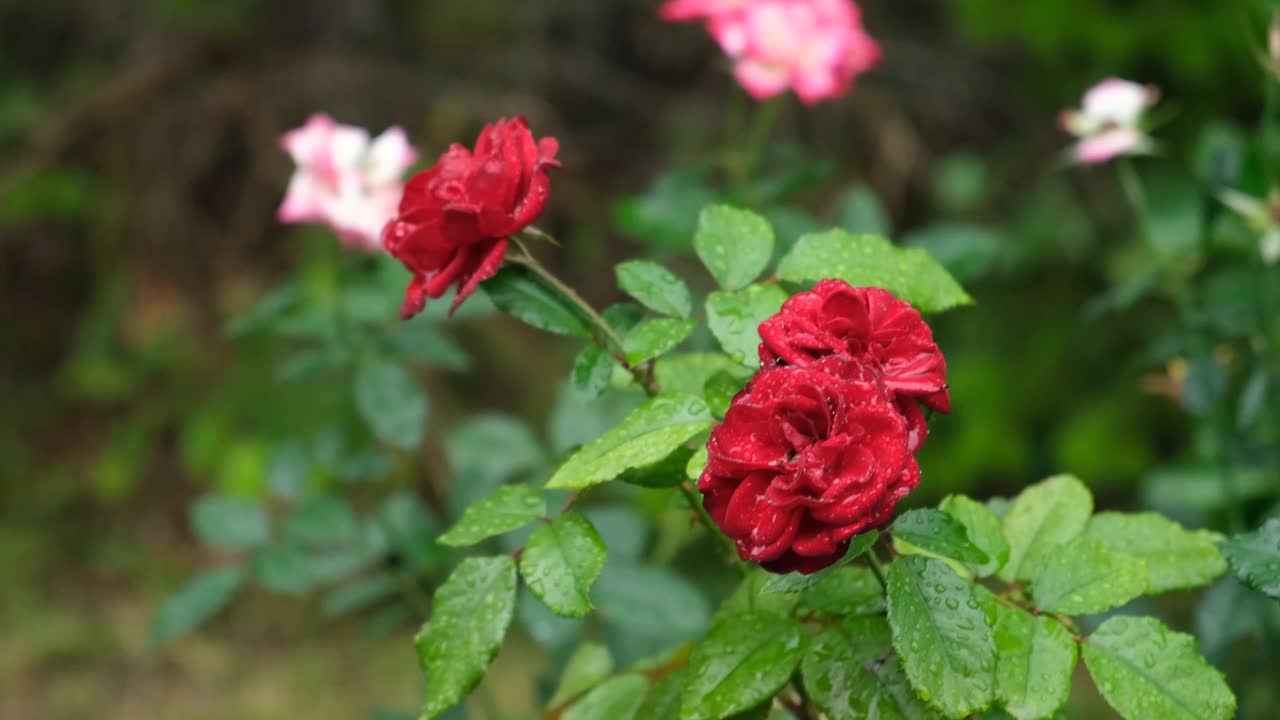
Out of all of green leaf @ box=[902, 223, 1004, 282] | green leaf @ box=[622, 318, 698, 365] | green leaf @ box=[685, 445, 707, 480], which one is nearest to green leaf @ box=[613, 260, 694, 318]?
green leaf @ box=[622, 318, 698, 365]

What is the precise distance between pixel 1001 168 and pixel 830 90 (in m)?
1.52

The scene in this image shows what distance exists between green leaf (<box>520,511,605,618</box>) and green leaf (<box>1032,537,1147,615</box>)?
0.24m

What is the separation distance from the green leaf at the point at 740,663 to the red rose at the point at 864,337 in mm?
150

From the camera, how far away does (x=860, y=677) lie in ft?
1.86

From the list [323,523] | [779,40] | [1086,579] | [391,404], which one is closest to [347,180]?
[391,404]

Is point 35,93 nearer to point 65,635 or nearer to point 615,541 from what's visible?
point 65,635

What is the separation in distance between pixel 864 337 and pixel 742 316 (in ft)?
0.29

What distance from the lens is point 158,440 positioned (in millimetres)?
2986

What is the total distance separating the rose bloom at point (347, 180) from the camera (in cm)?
113

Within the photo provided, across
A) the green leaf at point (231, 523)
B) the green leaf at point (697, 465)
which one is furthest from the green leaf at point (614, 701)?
the green leaf at point (231, 523)

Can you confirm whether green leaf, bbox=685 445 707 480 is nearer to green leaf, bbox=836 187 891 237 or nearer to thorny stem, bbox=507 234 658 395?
thorny stem, bbox=507 234 658 395

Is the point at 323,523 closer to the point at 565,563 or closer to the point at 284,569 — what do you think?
the point at 284,569

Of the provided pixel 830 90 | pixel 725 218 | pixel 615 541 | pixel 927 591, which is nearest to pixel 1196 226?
pixel 830 90

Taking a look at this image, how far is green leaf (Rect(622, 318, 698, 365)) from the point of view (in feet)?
1.96
